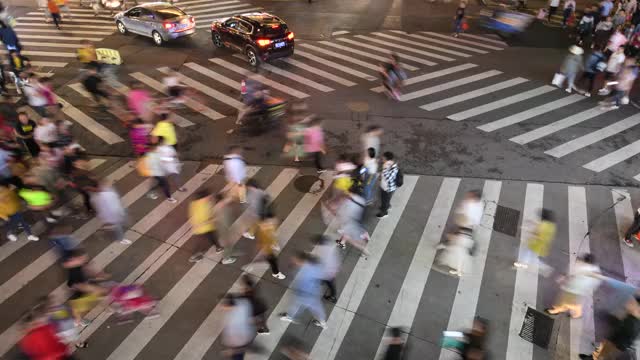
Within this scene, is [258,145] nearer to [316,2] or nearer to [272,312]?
[272,312]

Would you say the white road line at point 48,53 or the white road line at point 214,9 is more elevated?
the white road line at point 214,9

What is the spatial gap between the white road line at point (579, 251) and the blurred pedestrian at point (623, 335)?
521mm

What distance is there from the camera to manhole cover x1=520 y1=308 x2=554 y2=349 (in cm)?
740

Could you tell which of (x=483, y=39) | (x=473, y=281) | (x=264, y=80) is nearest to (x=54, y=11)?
(x=264, y=80)

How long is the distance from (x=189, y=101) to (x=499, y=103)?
11206mm

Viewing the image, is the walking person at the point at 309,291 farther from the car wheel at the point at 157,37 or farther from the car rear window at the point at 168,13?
the car rear window at the point at 168,13

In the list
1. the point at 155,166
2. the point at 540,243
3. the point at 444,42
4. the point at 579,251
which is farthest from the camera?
the point at 444,42

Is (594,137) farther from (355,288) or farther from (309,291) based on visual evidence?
(309,291)

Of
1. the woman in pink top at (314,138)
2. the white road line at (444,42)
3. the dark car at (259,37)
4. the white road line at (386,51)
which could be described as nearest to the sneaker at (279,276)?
the woman in pink top at (314,138)

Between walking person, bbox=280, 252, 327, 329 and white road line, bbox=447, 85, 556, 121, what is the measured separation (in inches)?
365

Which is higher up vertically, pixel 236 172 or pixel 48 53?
pixel 236 172

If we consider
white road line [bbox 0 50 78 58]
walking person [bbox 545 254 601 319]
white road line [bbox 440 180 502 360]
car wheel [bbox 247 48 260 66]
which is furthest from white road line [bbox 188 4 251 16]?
walking person [bbox 545 254 601 319]

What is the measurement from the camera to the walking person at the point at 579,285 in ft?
23.2

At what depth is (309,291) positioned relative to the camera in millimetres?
7043
